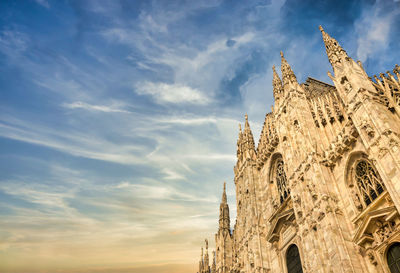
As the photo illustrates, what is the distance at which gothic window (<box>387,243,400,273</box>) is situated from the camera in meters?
13.0

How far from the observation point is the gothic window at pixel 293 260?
19.0 meters

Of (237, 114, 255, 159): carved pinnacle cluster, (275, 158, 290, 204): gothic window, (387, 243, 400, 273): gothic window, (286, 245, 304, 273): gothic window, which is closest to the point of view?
(387, 243, 400, 273): gothic window

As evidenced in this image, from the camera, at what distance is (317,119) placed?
68.1ft

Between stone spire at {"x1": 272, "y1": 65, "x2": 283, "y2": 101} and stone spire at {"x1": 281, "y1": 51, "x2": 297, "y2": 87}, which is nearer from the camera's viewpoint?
stone spire at {"x1": 281, "y1": 51, "x2": 297, "y2": 87}

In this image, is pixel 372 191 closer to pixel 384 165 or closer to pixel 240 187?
pixel 384 165

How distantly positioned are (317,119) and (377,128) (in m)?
6.38

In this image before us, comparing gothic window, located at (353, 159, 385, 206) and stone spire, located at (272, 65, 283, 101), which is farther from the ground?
stone spire, located at (272, 65, 283, 101)

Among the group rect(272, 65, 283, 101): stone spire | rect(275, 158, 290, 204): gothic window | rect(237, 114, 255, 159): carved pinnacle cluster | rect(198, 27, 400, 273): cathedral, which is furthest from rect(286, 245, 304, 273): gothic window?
→ rect(272, 65, 283, 101): stone spire

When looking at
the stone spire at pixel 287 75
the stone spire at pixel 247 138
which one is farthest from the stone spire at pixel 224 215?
the stone spire at pixel 287 75

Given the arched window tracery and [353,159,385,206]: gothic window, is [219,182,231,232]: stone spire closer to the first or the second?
[353,159,385,206]: gothic window

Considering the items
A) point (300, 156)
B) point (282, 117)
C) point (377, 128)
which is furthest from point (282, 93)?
point (377, 128)

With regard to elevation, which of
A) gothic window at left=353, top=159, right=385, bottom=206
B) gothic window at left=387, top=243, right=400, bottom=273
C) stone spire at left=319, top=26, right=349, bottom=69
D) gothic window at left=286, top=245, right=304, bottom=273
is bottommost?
gothic window at left=387, top=243, right=400, bottom=273

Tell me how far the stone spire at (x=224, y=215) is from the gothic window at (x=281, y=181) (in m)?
9.19

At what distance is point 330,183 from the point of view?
17.4m
